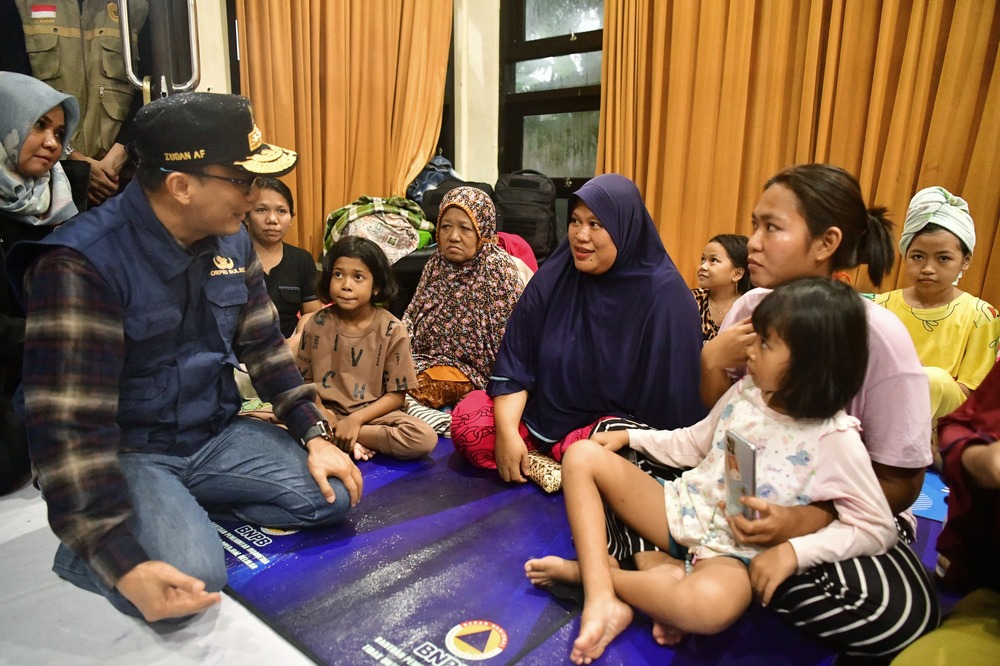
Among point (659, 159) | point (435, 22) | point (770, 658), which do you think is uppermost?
point (435, 22)

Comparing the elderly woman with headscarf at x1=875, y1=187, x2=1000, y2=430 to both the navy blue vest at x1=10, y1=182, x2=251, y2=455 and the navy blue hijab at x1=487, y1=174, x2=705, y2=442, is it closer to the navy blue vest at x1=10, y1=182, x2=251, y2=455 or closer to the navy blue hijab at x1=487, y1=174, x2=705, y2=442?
the navy blue hijab at x1=487, y1=174, x2=705, y2=442

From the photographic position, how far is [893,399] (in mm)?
1345

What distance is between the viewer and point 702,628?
50.4 inches

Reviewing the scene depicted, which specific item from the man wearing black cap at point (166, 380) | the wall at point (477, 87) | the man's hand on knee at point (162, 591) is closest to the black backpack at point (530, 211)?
the wall at point (477, 87)

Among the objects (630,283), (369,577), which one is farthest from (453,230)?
(369,577)

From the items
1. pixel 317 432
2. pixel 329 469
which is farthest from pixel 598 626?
pixel 317 432

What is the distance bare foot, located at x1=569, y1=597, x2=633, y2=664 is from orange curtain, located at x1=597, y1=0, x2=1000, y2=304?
2652 mm

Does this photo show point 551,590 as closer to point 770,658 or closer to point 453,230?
point 770,658

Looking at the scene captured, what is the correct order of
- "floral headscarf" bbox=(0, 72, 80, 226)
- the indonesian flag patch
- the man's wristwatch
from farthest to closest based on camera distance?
1. the indonesian flag patch
2. "floral headscarf" bbox=(0, 72, 80, 226)
3. the man's wristwatch

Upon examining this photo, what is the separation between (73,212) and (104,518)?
173 cm

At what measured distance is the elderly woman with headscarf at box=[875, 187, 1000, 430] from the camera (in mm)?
2514

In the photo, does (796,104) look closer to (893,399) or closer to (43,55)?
(893,399)

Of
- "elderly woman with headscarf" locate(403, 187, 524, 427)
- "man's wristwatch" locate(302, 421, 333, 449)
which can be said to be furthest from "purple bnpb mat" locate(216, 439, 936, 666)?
"elderly woman with headscarf" locate(403, 187, 524, 427)

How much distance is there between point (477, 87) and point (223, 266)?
386cm
